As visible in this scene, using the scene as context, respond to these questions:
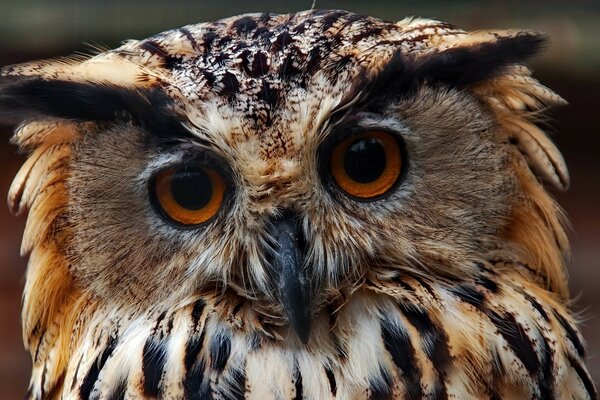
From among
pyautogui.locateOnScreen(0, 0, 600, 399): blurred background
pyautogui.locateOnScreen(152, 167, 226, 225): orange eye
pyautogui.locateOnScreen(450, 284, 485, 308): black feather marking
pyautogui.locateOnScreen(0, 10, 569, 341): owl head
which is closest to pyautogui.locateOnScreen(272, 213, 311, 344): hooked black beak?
pyautogui.locateOnScreen(0, 10, 569, 341): owl head

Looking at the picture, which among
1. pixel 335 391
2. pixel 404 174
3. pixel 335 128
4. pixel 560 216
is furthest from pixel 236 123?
pixel 560 216

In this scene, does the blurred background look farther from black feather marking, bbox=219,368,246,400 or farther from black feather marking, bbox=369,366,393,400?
black feather marking, bbox=219,368,246,400

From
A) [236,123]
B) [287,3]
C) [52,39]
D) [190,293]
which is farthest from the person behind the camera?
[52,39]

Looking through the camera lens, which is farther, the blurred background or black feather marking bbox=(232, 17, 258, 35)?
the blurred background

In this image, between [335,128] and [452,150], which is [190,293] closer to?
[335,128]

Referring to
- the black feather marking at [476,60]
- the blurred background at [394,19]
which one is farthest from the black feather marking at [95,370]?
the blurred background at [394,19]
